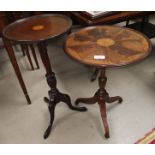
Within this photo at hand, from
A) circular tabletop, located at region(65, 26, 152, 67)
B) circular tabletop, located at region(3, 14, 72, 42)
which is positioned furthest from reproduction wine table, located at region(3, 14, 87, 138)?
circular tabletop, located at region(65, 26, 152, 67)

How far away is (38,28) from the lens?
126 cm

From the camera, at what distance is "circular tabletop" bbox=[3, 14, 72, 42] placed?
1.15m

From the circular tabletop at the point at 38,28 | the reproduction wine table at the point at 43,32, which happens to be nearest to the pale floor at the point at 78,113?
the reproduction wine table at the point at 43,32

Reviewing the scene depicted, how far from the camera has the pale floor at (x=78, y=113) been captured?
1442 mm

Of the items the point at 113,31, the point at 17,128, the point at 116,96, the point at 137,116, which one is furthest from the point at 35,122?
the point at 113,31

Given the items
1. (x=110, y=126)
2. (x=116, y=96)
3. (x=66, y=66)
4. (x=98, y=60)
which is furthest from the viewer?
(x=66, y=66)

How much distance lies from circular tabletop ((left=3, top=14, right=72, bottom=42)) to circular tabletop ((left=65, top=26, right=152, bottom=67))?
3.8 inches

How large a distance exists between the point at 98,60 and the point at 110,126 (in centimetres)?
63

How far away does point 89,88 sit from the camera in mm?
1860

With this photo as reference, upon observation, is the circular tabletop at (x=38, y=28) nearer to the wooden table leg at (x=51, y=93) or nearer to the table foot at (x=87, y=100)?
the wooden table leg at (x=51, y=93)

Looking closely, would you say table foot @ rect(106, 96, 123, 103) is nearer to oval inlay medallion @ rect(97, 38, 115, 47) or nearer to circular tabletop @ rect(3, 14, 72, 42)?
oval inlay medallion @ rect(97, 38, 115, 47)

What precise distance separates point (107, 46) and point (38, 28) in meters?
0.44

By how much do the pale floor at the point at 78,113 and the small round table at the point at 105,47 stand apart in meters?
0.17
